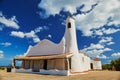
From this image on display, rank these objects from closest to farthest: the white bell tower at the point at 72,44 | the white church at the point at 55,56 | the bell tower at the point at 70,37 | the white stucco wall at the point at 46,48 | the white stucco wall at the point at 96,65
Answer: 1. the white church at the point at 55,56
2. the white bell tower at the point at 72,44
3. the bell tower at the point at 70,37
4. the white stucco wall at the point at 46,48
5. the white stucco wall at the point at 96,65

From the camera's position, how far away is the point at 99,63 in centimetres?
3972

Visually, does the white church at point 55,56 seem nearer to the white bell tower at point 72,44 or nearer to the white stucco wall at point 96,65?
the white bell tower at point 72,44

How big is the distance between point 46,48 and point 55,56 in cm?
461

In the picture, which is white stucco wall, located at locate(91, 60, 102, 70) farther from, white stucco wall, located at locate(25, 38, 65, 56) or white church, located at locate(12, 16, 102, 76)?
white stucco wall, located at locate(25, 38, 65, 56)

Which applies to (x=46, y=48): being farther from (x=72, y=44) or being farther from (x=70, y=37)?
(x=72, y=44)

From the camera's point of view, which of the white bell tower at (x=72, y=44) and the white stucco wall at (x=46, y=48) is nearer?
the white bell tower at (x=72, y=44)

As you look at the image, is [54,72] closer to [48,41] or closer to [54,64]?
[54,64]

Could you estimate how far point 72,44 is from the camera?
2503cm

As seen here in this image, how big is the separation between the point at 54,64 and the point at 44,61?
2.32 metres

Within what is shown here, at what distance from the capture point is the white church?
2414cm

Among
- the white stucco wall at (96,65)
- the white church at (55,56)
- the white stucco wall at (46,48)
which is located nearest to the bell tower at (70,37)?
the white church at (55,56)

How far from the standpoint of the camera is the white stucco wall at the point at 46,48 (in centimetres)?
2558

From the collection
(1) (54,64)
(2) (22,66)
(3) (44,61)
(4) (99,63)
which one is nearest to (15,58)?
(2) (22,66)

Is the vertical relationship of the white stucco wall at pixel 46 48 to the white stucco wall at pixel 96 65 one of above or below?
above
